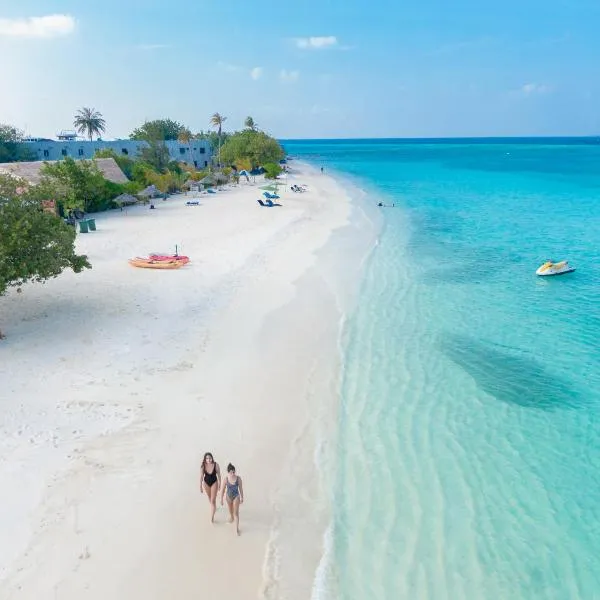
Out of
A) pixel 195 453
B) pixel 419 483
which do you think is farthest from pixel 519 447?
pixel 195 453

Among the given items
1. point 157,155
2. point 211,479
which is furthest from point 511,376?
point 157,155

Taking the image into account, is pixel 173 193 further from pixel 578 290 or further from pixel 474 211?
pixel 578 290

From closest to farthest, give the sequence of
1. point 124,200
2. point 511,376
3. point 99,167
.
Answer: point 511,376 → point 124,200 → point 99,167

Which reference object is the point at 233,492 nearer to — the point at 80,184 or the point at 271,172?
the point at 80,184

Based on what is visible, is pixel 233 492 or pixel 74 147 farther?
pixel 74 147

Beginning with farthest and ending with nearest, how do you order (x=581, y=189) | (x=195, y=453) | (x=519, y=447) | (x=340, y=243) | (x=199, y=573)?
(x=581, y=189)
(x=340, y=243)
(x=519, y=447)
(x=195, y=453)
(x=199, y=573)

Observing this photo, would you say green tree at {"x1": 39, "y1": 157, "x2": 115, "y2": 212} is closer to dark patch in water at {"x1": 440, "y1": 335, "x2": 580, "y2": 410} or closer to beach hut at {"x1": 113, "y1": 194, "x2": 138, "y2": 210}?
beach hut at {"x1": 113, "y1": 194, "x2": 138, "y2": 210}
